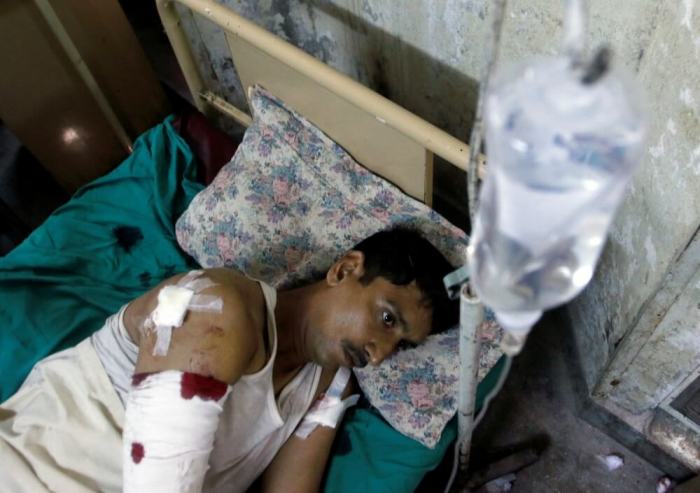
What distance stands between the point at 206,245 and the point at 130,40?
3.27 ft

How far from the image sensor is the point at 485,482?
1.55 metres

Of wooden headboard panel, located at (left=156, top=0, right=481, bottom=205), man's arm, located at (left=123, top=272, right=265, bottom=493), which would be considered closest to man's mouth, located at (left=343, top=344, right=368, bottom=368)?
man's arm, located at (left=123, top=272, right=265, bottom=493)

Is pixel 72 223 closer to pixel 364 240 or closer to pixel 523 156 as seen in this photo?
pixel 364 240

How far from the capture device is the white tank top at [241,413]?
1.14 meters

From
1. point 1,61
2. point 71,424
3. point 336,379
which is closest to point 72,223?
point 1,61

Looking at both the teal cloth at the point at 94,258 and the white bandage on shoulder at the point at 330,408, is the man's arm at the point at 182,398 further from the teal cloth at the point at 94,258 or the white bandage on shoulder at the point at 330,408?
the teal cloth at the point at 94,258

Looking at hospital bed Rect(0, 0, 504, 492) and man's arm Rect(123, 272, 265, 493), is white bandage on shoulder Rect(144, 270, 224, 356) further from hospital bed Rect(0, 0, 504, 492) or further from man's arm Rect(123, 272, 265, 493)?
hospital bed Rect(0, 0, 504, 492)

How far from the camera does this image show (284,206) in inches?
56.9

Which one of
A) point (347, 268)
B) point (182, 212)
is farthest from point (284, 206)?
point (182, 212)

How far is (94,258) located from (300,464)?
0.91 m

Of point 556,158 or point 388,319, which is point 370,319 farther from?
point 556,158

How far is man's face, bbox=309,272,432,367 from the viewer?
1.13 meters

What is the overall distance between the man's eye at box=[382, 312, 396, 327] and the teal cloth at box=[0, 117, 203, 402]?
77 centimetres

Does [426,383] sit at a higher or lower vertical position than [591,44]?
lower
